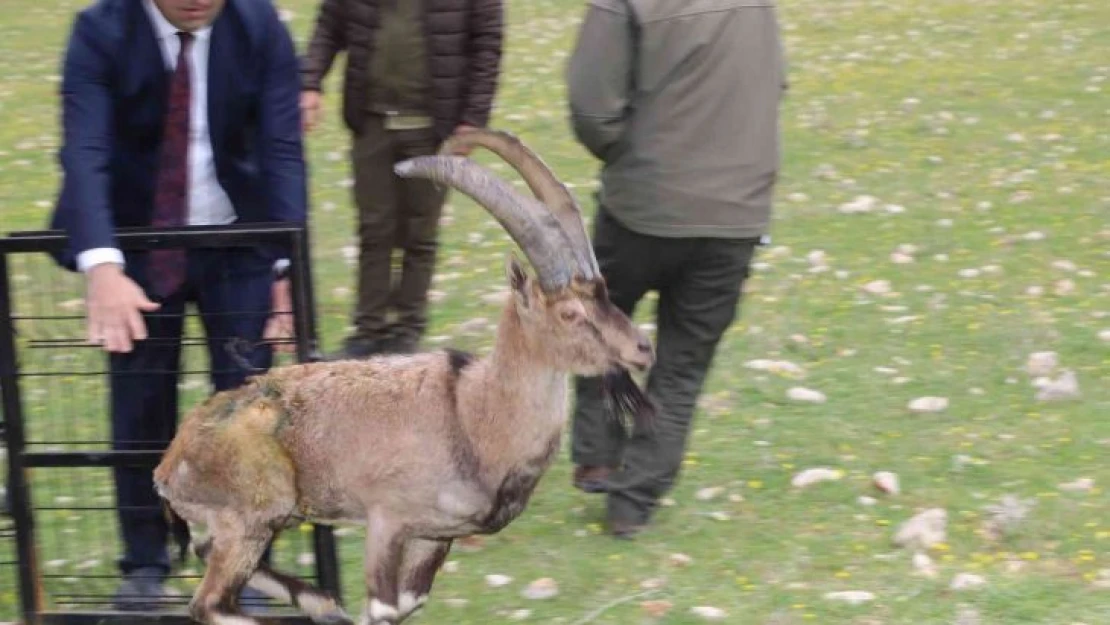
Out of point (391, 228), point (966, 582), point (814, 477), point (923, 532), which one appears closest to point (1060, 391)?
point (814, 477)

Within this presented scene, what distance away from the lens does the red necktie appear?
17.9 ft

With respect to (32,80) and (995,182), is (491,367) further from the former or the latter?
(32,80)

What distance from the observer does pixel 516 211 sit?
532 cm

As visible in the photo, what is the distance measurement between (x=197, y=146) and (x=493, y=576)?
192 centimetres

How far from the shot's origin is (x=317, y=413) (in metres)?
5.32

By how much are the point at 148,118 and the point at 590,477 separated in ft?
8.19

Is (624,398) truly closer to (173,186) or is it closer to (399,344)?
(173,186)

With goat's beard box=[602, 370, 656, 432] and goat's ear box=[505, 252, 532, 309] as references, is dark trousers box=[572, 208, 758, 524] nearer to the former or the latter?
goat's beard box=[602, 370, 656, 432]

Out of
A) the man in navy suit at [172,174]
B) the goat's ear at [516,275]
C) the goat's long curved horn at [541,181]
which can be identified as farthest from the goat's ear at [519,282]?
the man in navy suit at [172,174]

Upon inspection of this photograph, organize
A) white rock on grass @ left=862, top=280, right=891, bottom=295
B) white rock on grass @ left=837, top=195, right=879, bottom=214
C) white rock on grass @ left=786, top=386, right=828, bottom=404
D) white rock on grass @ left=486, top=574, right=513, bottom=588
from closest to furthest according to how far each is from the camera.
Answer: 1. white rock on grass @ left=486, top=574, right=513, bottom=588
2. white rock on grass @ left=786, top=386, right=828, bottom=404
3. white rock on grass @ left=862, top=280, right=891, bottom=295
4. white rock on grass @ left=837, top=195, right=879, bottom=214

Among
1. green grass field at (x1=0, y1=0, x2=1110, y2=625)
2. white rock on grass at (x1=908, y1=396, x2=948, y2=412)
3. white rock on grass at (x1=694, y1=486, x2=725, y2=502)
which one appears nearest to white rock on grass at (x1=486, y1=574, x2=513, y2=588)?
green grass field at (x1=0, y1=0, x2=1110, y2=625)

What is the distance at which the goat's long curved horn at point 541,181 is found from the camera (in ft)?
18.0

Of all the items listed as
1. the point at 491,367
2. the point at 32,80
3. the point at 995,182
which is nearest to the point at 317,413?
the point at 491,367

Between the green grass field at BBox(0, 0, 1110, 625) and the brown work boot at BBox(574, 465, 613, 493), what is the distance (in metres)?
0.08
